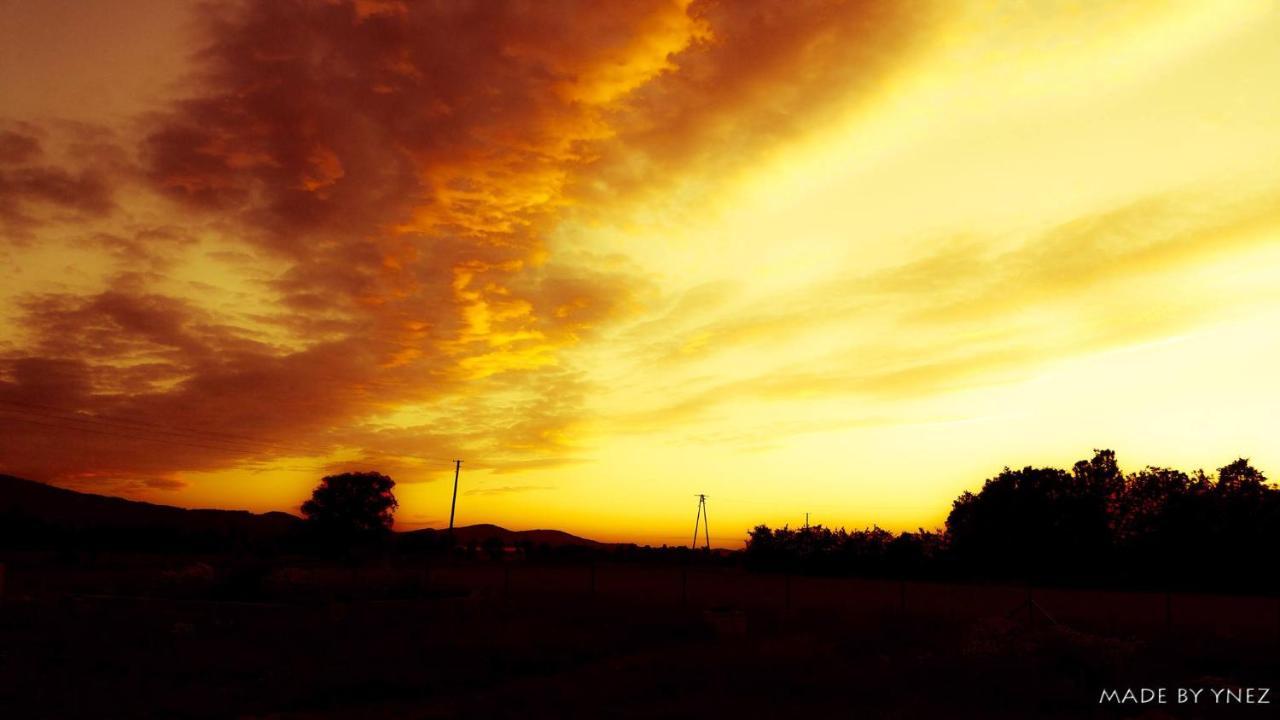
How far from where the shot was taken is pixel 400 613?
82.7 feet

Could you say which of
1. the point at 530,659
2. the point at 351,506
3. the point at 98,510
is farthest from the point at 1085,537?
the point at 98,510

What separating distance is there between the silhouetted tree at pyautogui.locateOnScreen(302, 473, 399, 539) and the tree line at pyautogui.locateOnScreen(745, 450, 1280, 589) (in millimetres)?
49107

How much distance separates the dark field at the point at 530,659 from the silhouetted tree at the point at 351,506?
246ft

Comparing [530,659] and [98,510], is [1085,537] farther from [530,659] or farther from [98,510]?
[98,510]

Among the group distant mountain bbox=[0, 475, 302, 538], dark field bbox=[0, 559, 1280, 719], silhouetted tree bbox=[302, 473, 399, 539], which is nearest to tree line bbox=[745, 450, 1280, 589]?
dark field bbox=[0, 559, 1280, 719]

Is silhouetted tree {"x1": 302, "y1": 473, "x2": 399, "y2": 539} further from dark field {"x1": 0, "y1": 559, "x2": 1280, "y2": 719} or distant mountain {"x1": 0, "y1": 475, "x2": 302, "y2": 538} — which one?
dark field {"x1": 0, "y1": 559, "x2": 1280, "y2": 719}

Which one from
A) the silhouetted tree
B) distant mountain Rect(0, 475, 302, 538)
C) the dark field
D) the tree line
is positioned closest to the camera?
the dark field

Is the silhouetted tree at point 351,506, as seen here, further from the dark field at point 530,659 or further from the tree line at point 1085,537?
the dark field at point 530,659

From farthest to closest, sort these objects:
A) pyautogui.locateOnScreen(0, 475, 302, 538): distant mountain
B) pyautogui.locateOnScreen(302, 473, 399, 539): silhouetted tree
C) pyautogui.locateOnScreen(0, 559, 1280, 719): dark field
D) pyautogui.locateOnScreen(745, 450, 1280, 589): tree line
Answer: pyautogui.locateOnScreen(0, 475, 302, 538): distant mountain → pyautogui.locateOnScreen(302, 473, 399, 539): silhouetted tree → pyautogui.locateOnScreen(745, 450, 1280, 589): tree line → pyautogui.locateOnScreen(0, 559, 1280, 719): dark field

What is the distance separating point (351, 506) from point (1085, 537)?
82232 millimetres

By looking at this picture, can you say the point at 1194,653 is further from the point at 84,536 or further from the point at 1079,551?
the point at 84,536

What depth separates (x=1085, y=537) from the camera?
72688 mm

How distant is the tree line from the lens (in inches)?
2384

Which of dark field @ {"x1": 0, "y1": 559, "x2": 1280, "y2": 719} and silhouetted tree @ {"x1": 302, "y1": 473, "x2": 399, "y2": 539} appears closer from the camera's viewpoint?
dark field @ {"x1": 0, "y1": 559, "x2": 1280, "y2": 719}
